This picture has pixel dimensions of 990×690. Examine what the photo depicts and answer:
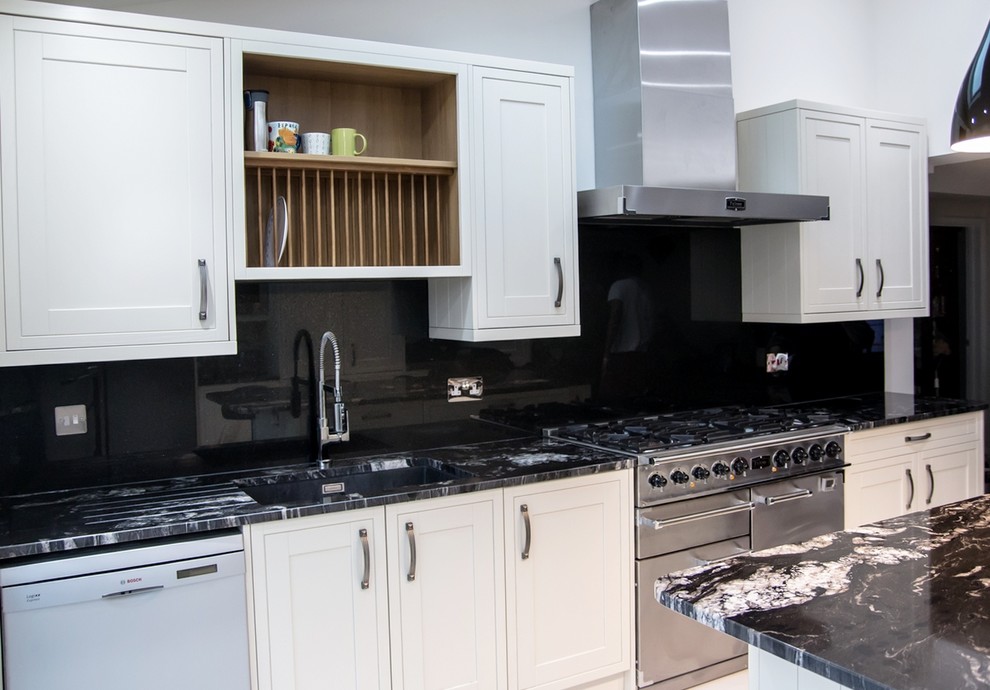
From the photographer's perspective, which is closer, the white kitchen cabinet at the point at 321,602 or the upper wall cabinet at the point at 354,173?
the white kitchen cabinet at the point at 321,602

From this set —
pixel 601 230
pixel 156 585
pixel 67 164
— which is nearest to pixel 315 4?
pixel 67 164

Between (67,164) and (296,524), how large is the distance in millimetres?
1213

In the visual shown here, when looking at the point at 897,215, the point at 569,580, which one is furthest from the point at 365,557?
the point at 897,215

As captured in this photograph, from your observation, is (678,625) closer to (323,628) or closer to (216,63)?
(323,628)

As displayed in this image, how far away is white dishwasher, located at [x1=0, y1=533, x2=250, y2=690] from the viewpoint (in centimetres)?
217

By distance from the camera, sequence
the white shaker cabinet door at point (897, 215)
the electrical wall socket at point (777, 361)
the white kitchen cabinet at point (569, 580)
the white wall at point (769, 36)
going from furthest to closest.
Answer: the electrical wall socket at point (777, 361)
the white shaker cabinet door at point (897, 215)
the white wall at point (769, 36)
the white kitchen cabinet at point (569, 580)

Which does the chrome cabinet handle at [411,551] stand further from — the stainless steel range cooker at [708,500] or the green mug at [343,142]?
the green mug at [343,142]

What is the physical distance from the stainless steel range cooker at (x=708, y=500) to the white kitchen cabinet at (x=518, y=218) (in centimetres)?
61

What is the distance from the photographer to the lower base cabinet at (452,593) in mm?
2504

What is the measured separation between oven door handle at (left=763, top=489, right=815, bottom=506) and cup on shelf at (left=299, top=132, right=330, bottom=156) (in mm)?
2097

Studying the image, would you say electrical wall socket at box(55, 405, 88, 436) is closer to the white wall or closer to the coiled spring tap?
the coiled spring tap

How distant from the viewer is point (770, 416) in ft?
12.7

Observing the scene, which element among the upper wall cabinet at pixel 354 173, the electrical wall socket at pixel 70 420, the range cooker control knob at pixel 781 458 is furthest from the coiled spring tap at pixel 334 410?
the range cooker control knob at pixel 781 458

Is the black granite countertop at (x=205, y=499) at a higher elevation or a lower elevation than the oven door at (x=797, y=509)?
higher
